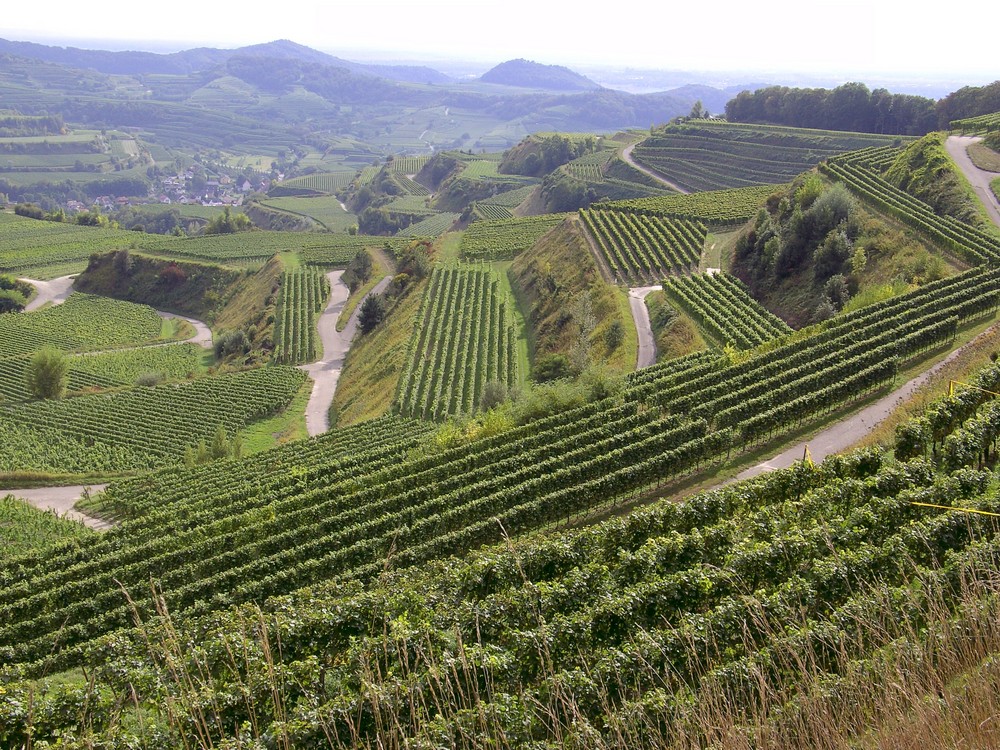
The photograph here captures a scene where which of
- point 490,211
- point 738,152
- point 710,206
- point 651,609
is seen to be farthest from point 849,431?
point 490,211

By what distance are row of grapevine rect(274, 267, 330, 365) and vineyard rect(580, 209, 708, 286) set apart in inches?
1691

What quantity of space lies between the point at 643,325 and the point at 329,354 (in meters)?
46.3

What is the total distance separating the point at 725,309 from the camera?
58.4m

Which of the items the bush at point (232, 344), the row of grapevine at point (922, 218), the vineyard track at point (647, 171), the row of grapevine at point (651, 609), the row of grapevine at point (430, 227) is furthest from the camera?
the row of grapevine at point (430, 227)

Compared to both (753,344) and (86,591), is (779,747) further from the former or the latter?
(753,344)

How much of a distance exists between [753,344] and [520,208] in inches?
5130

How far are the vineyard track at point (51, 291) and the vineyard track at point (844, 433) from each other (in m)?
139

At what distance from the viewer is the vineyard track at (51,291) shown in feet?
405

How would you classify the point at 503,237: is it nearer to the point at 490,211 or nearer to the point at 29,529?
the point at 490,211

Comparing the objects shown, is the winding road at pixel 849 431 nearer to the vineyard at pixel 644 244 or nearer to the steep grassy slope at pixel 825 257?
the steep grassy slope at pixel 825 257

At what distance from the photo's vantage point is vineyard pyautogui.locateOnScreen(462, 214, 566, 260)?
9681 cm

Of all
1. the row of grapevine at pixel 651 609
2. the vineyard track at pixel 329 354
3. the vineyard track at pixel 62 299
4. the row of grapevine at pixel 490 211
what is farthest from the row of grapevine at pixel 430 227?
the row of grapevine at pixel 651 609

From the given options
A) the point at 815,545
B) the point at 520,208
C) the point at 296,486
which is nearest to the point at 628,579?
the point at 815,545

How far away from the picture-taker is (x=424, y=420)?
54.9m
